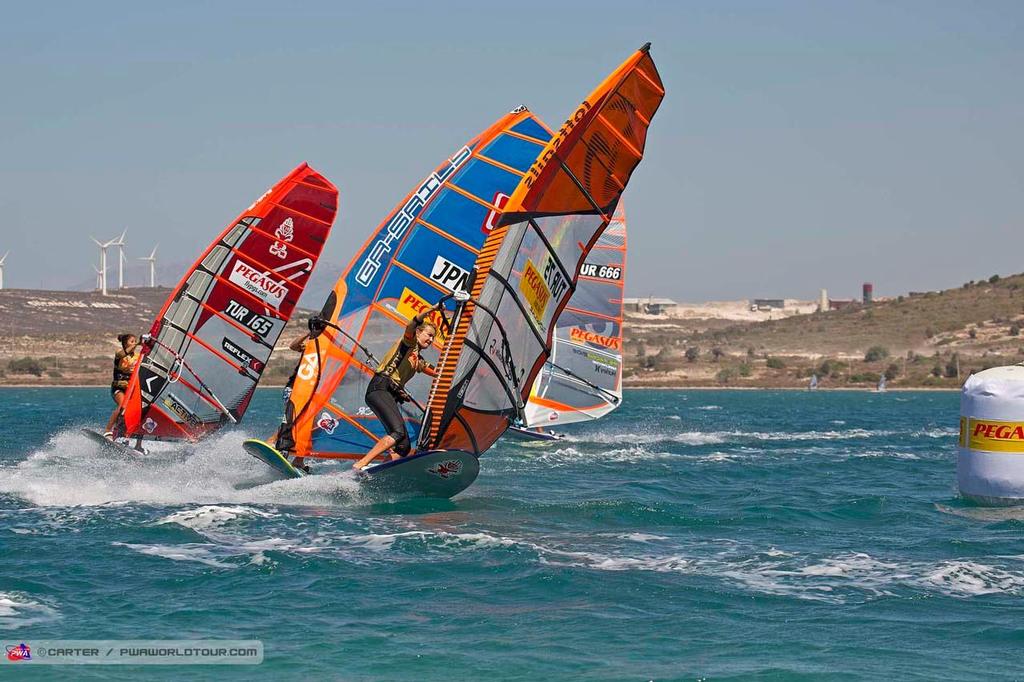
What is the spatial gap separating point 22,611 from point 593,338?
2016cm

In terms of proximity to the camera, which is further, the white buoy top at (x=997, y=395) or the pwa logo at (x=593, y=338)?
the pwa logo at (x=593, y=338)

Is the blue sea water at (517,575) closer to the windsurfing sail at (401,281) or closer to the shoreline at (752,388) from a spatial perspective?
the windsurfing sail at (401,281)

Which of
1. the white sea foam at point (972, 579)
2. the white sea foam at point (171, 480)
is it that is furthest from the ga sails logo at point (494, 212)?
the white sea foam at point (972, 579)

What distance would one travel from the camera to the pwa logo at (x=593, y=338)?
1120 inches

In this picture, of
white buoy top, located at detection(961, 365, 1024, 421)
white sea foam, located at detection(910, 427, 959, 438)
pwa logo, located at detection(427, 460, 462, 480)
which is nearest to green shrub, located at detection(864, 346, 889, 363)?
white sea foam, located at detection(910, 427, 959, 438)

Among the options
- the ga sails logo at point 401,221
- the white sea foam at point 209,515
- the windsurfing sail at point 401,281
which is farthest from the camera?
the ga sails logo at point 401,221

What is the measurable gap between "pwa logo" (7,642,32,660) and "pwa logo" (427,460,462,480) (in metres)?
6.56

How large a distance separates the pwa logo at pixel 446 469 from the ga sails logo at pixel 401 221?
443 centimetres

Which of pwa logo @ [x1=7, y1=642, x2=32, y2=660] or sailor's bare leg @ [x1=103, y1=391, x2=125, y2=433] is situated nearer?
pwa logo @ [x1=7, y1=642, x2=32, y2=660]

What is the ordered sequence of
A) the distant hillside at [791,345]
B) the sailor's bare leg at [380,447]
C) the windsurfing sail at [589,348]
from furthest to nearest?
the distant hillside at [791,345] → the windsurfing sail at [589,348] → the sailor's bare leg at [380,447]

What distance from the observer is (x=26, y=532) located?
12602mm

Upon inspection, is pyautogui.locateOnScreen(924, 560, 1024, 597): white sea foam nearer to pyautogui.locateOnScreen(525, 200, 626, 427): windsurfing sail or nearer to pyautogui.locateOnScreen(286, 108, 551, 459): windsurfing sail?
pyautogui.locateOnScreen(286, 108, 551, 459): windsurfing sail

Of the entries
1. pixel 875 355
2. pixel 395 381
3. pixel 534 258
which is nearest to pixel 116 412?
pixel 395 381

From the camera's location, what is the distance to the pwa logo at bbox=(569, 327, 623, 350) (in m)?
28.4
